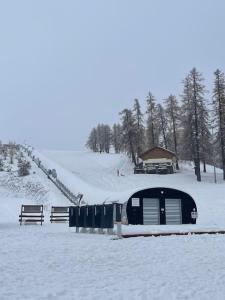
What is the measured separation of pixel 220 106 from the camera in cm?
5647

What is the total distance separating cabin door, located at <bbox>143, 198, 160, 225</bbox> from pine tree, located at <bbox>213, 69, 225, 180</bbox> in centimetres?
2693

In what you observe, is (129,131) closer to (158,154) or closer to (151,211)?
(158,154)

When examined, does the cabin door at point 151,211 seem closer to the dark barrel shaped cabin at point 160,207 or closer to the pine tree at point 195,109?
the dark barrel shaped cabin at point 160,207

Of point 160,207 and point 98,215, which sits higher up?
point 160,207

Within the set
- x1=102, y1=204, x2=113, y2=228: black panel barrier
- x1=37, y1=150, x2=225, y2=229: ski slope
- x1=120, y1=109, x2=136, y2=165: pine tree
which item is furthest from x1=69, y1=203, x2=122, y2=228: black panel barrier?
x1=120, y1=109, x2=136, y2=165: pine tree

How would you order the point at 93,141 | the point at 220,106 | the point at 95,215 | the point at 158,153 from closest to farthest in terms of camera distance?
the point at 95,215 < the point at 220,106 < the point at 158,153 < the point at 93,141

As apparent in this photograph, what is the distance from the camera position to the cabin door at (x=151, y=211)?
30062mm

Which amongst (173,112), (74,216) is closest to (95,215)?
(74,216)

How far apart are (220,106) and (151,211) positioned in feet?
97.9

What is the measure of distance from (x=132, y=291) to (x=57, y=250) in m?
6.02

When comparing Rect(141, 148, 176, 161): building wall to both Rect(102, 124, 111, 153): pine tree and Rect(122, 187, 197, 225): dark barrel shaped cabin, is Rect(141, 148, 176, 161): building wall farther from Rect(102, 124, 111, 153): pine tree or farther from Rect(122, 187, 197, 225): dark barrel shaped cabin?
Rect(102, 124, 111, 153): pine tree

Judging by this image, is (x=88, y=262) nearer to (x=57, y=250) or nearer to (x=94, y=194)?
(x=57, y=250)

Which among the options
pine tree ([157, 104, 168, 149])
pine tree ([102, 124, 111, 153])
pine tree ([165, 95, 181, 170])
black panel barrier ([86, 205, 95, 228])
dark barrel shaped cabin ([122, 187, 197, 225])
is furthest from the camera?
pine tree ([102, 124, 111, 153])

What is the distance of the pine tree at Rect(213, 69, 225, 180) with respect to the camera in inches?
2184
